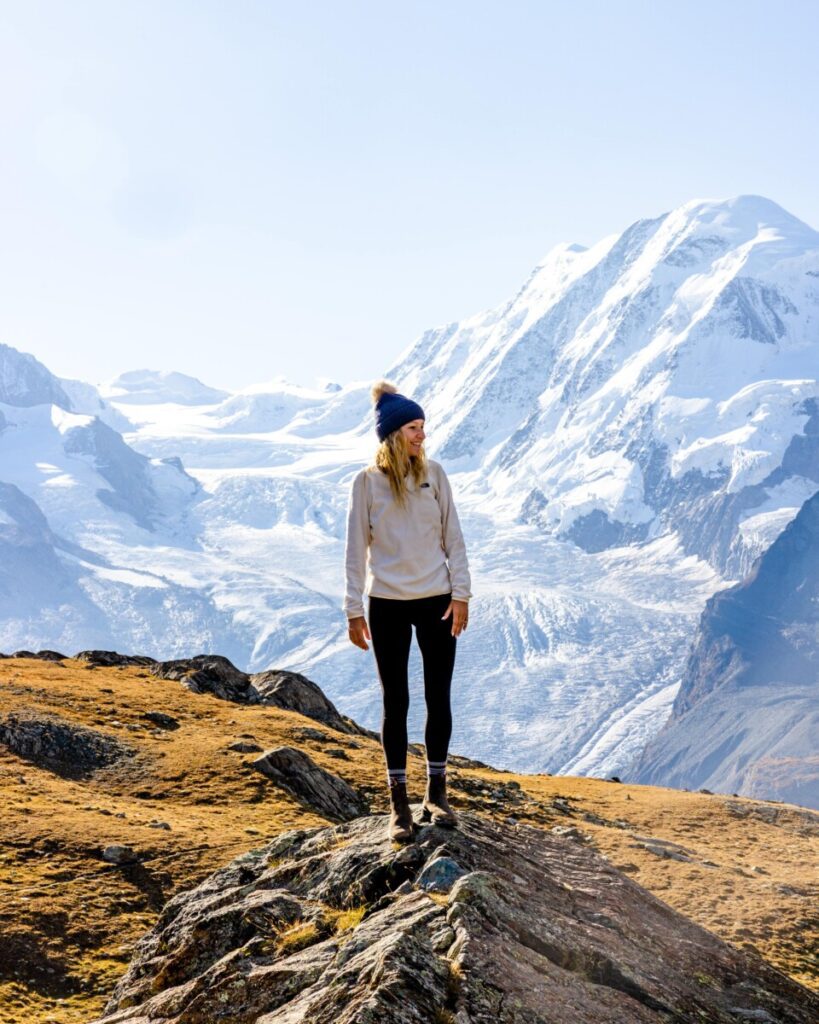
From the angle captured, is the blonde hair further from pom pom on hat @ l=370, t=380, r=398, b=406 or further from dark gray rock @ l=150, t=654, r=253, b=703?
dark gray rock @ l=150, t=654, r=253, b=703

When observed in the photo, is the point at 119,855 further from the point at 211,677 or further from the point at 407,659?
the point at 211,677

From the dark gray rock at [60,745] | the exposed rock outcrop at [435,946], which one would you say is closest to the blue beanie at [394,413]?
the exposed rock outcrop at [435,946]

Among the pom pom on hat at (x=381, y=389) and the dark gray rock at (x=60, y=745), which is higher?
the pom pom on hat at (x=381, y=389)

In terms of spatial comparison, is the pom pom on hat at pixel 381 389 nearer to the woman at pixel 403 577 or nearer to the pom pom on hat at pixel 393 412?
the pom pom on hat at pixel 393 412

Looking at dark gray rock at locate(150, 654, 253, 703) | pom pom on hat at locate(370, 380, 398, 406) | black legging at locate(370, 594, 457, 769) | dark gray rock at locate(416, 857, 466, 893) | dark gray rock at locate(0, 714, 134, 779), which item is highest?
pom pom on hat at locate(370, 380, 398, 406)

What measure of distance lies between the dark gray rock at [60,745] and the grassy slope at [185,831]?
0.39 m

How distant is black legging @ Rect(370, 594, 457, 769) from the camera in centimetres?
1138

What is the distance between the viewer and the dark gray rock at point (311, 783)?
2127cm

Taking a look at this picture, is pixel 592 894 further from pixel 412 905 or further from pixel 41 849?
pixel 41 849

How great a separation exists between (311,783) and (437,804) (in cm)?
1063

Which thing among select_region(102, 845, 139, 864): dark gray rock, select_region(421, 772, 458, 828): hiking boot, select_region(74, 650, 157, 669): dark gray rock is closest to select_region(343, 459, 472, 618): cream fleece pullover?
select_region(421, 772, 458, 828): hiking boot

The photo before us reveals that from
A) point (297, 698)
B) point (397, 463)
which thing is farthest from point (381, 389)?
point (297, 698)

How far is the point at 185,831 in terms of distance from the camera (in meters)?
17.6

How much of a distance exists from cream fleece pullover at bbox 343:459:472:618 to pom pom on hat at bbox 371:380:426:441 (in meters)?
0.45
